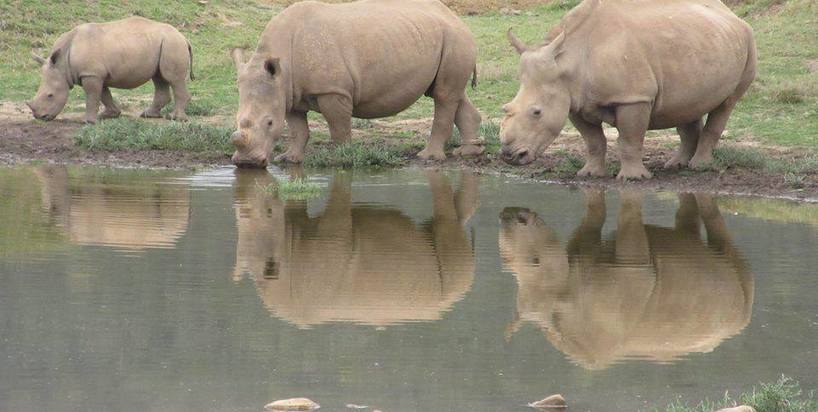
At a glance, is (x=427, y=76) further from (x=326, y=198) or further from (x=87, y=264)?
(x=87, y=264)

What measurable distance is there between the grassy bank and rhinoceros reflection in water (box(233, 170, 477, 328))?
5397mm

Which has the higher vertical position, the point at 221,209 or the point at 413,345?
the point at 413,345

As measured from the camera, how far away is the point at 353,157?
1598 cm

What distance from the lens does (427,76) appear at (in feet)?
54.0

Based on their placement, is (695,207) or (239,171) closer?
(695,207)

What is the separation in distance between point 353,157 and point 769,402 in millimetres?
9643

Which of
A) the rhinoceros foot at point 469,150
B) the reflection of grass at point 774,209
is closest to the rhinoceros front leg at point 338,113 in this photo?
the rhinoceros foot at point 469,150

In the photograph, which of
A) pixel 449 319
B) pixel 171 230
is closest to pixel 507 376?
pixel 449 319

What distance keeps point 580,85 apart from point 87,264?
17.6ft

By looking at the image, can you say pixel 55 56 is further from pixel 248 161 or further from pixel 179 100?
pixel 248 161

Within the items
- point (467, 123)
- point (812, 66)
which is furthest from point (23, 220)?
point (812, 66)

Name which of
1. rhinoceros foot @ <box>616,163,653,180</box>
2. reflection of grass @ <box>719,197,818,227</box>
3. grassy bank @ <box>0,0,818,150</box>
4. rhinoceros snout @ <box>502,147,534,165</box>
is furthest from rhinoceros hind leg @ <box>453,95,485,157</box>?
reflection of grass @ <box>719,197,818,227</box>

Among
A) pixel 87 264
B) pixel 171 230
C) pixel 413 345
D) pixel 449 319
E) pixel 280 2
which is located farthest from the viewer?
pixel 280 2

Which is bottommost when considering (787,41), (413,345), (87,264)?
(787,41)
